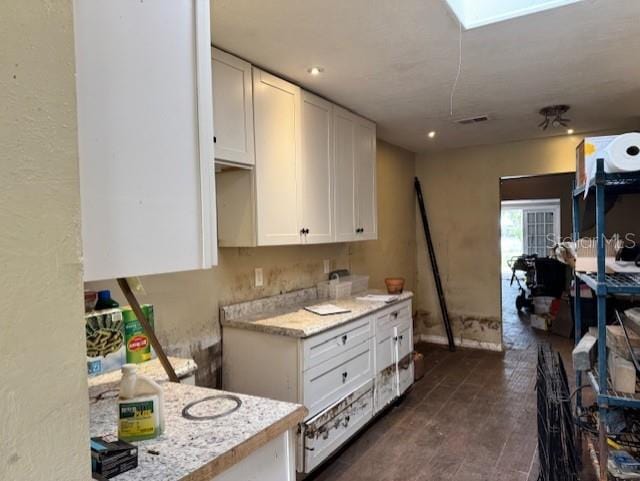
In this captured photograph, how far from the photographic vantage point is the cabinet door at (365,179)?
11.3ft

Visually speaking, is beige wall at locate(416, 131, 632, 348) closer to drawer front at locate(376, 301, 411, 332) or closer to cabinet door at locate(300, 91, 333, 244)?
drawer front at locate(376, 301, 411, 332)

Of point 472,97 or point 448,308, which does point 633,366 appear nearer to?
point 472,97

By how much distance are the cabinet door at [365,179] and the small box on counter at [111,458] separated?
104 inches

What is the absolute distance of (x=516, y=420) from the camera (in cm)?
306

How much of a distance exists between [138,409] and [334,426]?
1.67 meters

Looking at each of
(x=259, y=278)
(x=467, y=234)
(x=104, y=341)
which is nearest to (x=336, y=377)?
(x=259, y=278)

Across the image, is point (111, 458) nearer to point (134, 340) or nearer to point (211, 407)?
point (211, 407)

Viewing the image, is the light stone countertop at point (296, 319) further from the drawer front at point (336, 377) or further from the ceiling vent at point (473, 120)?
the ceiling vent at point (473, 120)

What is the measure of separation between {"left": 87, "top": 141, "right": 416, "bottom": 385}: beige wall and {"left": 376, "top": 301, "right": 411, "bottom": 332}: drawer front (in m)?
0.65

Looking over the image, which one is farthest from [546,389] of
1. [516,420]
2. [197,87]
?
[197,87]

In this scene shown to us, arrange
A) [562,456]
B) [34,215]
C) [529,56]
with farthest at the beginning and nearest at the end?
[529,56] → [562,456] → [34,215]

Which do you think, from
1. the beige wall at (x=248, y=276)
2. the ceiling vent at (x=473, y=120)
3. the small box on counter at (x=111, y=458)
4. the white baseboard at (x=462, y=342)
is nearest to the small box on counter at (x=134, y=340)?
the beige wall at (x=248, y=276)

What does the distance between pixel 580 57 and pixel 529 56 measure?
30 centimetres

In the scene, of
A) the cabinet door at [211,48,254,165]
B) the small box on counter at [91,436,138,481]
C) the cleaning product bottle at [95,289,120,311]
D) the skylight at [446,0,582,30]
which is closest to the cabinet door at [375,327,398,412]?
the cabinet door at [211,48,254,165]
